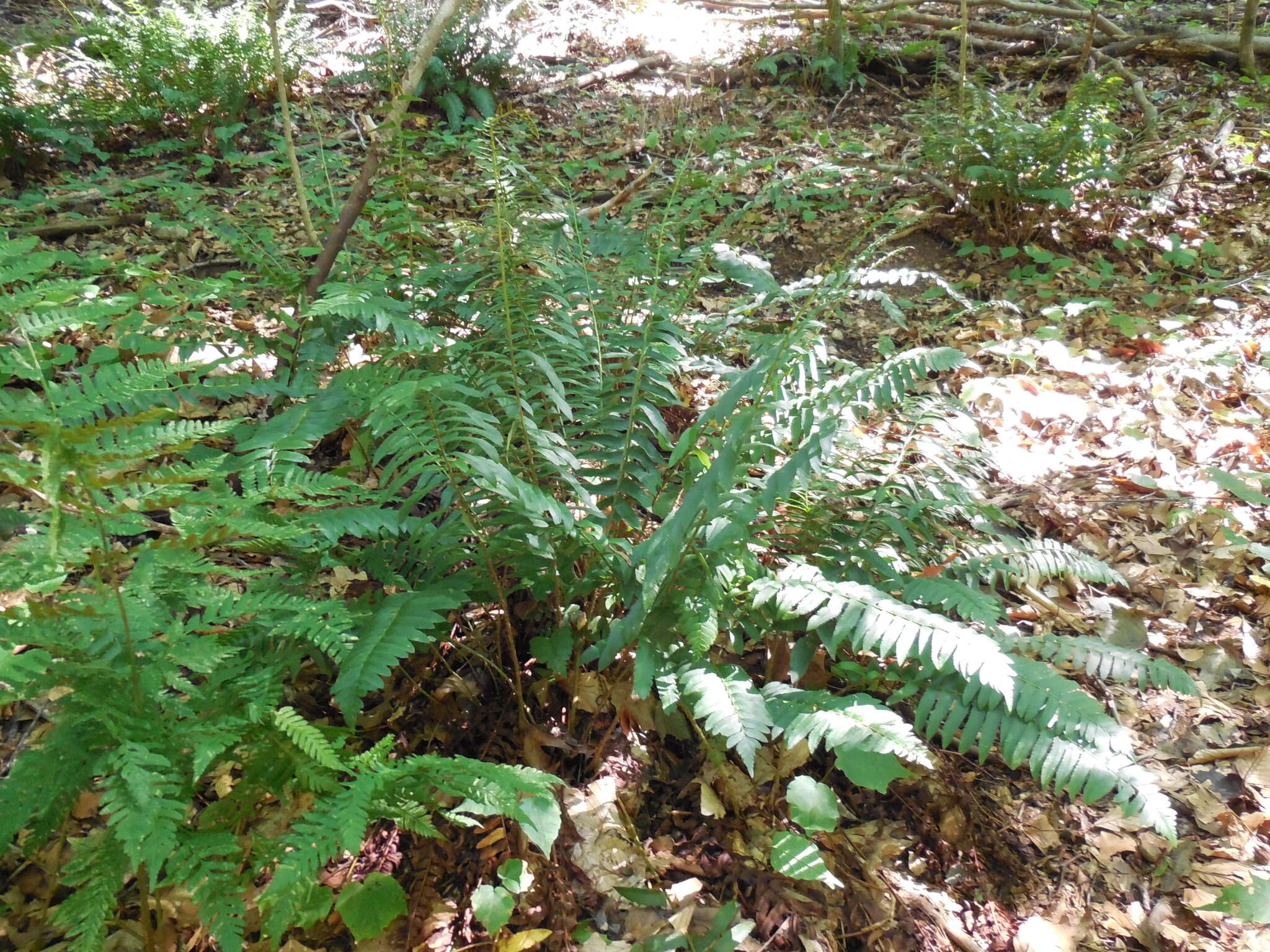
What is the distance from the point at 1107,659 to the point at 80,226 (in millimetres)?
4834

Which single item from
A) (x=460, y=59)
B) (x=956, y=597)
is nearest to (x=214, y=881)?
(x=956, y=597)

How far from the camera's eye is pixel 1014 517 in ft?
9.63

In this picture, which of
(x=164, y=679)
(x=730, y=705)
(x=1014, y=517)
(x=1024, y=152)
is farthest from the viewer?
(x=1024, y=152)

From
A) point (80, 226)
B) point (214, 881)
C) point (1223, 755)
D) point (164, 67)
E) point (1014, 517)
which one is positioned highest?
point (164, 67)

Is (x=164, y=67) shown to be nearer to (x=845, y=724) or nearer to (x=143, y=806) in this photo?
(x=143, y=806)

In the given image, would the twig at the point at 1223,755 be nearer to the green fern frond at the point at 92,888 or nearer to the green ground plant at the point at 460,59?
the green fern frond at the point at 92,888

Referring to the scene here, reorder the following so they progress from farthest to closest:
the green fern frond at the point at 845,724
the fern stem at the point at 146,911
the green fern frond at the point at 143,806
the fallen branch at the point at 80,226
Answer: the fallen branch at the point at 80,226 < the green fern frond at the point at 845,724 < the fern stem at the point at 146,911 < the green fern frond at the point at 143,806

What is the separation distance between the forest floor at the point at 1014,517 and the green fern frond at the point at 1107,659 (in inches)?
14.6

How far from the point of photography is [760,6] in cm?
713

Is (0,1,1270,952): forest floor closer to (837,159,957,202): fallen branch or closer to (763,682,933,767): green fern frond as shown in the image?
(837,159,957,202): fallen branch

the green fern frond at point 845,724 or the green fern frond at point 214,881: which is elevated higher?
the green fern frond at point 214,881

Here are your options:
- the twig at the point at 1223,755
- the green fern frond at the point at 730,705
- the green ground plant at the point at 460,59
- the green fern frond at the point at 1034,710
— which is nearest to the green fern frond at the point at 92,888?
the green fern frond at the point at 730,705

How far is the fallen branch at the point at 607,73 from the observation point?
6.33 m

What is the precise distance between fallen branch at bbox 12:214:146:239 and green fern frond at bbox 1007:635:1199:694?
451 cm
